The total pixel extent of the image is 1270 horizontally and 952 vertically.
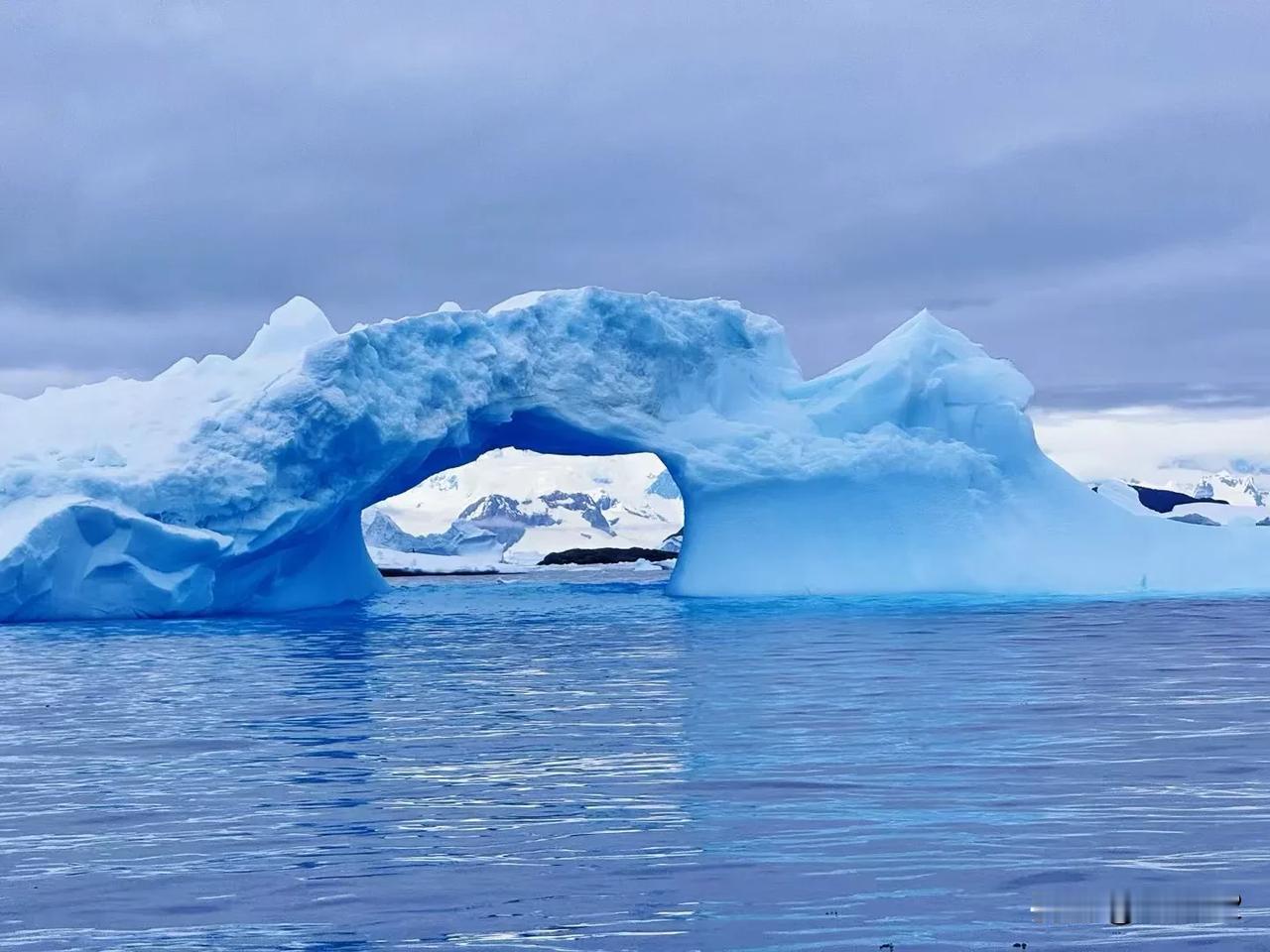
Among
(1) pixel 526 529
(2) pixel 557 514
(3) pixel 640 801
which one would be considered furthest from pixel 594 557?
(2) pixel 557 514

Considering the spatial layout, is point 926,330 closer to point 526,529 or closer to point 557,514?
point 526,529

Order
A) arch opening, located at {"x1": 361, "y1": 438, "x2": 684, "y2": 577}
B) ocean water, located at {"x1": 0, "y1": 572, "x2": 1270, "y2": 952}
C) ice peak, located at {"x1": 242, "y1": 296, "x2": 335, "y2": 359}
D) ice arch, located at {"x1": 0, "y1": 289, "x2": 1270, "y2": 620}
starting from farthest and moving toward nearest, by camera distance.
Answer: arch opening, located at {"x1": 361, "y1": 438, "x2": 684, "y2": 577}, ice peak, located at {"x1": 242, "y1": 296, "x2": 335, "y2": 359}, ice arch, located at {"x1": 0, "y1": 289, "x2": 1270, "y2": 620}, ocean water, located at {"x1": 0, "y1": 572, "x2": 1270, "y2": 952}

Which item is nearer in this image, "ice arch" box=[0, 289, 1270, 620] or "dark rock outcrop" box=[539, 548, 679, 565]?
"ice arch" box=[0, 289, 1270, 620]

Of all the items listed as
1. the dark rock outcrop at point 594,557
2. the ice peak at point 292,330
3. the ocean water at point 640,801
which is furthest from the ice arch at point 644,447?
the dark rock outcrop at point 594,557

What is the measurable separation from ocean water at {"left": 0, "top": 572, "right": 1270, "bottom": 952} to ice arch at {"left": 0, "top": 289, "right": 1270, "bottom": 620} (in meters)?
7.56

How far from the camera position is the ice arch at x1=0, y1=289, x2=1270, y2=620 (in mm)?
19703

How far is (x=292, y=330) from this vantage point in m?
23.0

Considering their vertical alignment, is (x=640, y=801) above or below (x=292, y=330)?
below

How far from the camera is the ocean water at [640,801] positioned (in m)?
4.23

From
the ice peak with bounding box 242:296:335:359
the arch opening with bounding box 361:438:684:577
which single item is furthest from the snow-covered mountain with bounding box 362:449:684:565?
the ice peak with bounding box 242:296:335:359

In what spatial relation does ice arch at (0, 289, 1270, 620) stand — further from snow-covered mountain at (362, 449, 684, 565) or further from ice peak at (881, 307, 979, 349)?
snow-covered mountain at (362, 449, 684, 565)

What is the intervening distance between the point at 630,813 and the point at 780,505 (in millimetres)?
16865

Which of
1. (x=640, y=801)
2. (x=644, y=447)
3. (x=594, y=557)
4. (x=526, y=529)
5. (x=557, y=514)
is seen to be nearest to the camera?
(x=640, y=801)

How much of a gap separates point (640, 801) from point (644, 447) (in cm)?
1713
